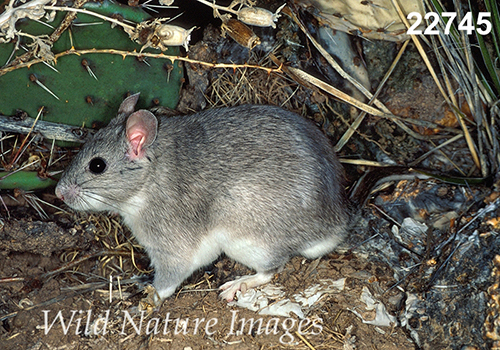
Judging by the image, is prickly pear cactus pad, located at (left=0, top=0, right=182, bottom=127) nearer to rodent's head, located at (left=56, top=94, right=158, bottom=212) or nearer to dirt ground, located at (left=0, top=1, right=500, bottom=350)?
rodent's head, located at (left=56, top=94, right=158, bottom=212)

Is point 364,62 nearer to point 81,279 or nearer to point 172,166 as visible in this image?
point 172,166

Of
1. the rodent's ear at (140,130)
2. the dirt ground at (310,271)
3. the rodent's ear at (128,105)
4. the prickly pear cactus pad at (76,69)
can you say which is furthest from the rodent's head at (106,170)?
the dirt ground at (310,271)

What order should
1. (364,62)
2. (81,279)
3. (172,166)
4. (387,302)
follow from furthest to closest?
(364,62), (81,279), (172,166), (387,302)

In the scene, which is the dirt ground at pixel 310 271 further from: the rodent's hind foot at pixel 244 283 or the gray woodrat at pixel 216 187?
the gray woodrat at pixel 216 187

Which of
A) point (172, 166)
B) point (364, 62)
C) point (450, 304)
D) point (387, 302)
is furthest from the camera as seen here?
point (364, 62)

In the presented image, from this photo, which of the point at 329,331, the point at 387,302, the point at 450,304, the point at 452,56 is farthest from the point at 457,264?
the point at 452,56

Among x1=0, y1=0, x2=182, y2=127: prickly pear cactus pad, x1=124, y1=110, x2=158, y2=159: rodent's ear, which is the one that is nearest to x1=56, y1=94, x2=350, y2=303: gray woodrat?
x1=124, y1=110, x2=158, y2=159: rodent's ear
